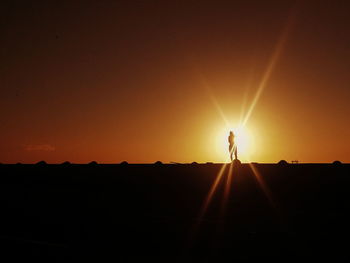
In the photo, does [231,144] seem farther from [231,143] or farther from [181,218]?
[181,218]

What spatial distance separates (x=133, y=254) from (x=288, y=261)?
3.62 meters

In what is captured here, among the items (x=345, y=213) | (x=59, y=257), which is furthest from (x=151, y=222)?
(x=345, y=213)

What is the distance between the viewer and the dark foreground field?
8.75 metres

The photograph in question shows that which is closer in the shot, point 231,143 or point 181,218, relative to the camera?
point 181,218

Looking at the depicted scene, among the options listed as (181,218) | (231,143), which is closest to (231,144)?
(231,143)

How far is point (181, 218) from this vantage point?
44.0ft

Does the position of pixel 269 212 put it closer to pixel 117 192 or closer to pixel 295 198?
pixel 295 198

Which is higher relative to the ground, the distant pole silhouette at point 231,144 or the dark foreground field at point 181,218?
the distant pole silhouette at point 231,144

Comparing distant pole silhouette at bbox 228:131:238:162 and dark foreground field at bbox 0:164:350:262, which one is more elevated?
distant pole silhouette at bbox 228:131:238:162

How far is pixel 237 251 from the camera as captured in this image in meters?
8.59

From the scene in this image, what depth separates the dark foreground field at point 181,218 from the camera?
8.75 meters

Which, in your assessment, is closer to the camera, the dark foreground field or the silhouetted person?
the dark foreground field

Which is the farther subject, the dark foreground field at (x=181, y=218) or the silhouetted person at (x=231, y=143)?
the silhouetted person at (x=231, y=143)

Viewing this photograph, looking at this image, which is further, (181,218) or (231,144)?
(231,144)
